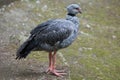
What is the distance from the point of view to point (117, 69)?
803 cm

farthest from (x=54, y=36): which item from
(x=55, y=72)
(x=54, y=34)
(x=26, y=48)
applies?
(x=55, y=72)

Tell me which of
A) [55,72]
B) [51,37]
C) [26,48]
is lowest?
[55,72]

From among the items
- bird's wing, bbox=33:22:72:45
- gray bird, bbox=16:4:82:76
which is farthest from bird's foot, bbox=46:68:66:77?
bird's wing, bbox=33:22:72:45

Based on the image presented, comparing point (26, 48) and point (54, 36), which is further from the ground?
point (54, 36)

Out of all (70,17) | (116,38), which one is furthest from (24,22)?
(70,17)

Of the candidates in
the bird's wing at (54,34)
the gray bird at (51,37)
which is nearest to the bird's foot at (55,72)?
the gray bird at (51,37)

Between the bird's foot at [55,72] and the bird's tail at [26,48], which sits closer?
the bird's tail at [26,48]

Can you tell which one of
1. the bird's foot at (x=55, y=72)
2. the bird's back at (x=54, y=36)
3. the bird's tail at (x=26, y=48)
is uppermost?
the bird's back at (x=54, y=36)

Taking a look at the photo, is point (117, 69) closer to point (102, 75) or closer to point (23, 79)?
point (102, 75)

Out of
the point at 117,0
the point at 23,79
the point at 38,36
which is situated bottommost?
the point at 23,79

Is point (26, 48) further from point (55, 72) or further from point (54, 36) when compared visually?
point (55, 72)

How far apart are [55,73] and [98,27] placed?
3181mm

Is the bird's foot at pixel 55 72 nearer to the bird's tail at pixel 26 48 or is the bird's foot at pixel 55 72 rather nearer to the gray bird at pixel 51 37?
the gray bird at pixel 51 37

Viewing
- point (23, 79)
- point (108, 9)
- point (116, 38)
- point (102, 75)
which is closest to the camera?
point (23, 79)
